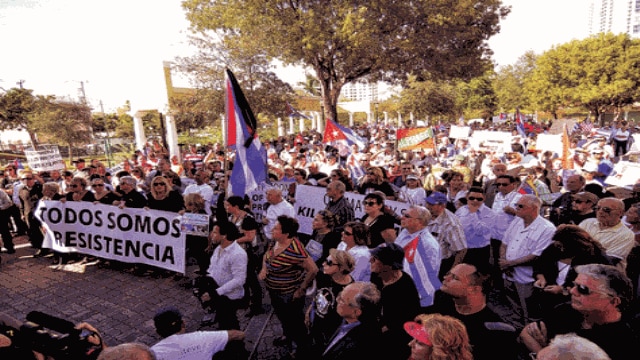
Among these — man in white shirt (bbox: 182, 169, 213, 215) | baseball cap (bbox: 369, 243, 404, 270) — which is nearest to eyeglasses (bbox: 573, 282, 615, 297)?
baseball cap (bbox: 369, 243, 404, 270)

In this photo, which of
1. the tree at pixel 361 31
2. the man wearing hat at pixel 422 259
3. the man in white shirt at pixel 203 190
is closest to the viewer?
the man wearing hat at pixel 422 259

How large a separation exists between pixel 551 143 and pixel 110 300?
12083mm

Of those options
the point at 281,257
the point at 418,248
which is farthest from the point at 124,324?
the point at 418,248

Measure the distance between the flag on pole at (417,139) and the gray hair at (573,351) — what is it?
9262mm

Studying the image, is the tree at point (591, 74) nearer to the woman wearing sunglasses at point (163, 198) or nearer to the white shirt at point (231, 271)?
the woman wearing sunglasses at point (163, 198)

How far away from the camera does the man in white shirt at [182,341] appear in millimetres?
2754

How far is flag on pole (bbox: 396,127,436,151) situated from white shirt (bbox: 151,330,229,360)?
892 cm

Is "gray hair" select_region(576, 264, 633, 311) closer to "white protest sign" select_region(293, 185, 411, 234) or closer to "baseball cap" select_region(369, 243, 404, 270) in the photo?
"baseball cap" select_region(369, 243, 404, 270)

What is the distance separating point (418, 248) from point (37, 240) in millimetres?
8773

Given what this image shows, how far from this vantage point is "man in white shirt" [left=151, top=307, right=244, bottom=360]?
9.04 ft

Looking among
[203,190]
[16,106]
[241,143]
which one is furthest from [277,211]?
[16,106]

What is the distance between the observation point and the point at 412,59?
18609mm

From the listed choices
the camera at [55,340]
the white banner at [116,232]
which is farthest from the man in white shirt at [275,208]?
the camera at [55,340]

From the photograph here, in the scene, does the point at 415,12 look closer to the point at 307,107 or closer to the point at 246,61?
the point at 246,61
